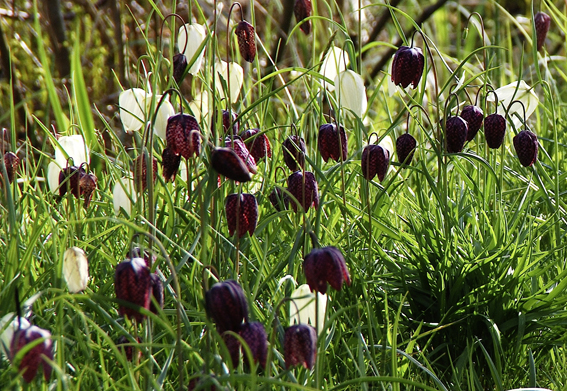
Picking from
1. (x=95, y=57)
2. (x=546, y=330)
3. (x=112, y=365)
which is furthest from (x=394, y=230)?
(x=95, y=57)

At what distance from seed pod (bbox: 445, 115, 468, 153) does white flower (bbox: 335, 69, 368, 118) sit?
20 centimetres

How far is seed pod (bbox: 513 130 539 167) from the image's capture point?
1547 millimetres

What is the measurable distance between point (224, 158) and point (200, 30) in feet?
3.07

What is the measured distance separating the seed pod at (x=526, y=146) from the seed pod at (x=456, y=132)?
5.4 inches

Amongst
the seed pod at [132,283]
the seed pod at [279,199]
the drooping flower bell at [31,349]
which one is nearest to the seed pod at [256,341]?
the seed pod at [132,283]

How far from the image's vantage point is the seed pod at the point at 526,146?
5.08 ft

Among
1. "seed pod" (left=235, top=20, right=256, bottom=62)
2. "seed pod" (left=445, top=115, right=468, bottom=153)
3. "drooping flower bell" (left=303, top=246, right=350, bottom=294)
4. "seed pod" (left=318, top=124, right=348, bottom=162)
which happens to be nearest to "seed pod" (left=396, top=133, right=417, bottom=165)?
"seed pod" (left=445, top=115, right=468, bottom=153)

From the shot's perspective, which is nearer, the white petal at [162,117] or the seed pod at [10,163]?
the white petal at [162,117]

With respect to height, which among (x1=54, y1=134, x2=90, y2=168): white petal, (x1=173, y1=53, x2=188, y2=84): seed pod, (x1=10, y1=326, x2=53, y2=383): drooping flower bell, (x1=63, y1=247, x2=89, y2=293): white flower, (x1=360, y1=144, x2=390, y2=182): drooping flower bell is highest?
(x1=173, y1=53, x2=188, y2=84): seed pod

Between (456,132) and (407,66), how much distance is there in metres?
0.18

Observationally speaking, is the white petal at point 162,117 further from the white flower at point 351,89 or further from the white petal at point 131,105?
the white flower at point 351,89

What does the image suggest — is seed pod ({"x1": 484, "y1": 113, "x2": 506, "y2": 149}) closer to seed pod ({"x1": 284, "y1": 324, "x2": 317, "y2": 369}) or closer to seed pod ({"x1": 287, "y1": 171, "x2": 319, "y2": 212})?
seed pod ({"x1": 287, "y1": 171, "x2": 319, "y2": 212})

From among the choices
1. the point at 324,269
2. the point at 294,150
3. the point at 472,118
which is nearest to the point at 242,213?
the point at 324,269

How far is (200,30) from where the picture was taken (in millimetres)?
1771
